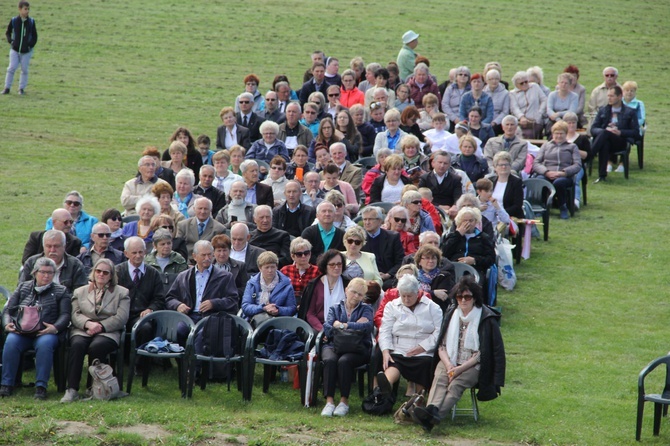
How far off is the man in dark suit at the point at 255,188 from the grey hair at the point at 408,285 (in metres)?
4.43

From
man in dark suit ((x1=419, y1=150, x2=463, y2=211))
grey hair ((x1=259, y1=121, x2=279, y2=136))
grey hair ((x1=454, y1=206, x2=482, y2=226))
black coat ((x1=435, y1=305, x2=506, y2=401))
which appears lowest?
black coat ((x1=435, y1=305, x2=506, y2=401))

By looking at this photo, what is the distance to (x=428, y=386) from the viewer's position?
11.3 m

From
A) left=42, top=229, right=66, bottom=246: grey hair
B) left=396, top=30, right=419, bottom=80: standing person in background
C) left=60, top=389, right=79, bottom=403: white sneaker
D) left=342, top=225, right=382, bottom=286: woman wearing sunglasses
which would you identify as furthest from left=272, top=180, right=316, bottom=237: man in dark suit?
left=396, top=30, right=419, bottom=80: standing person in background

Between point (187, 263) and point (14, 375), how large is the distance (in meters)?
2.82

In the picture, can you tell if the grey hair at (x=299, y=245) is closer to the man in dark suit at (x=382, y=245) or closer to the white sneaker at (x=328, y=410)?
the man in dark suit at (x=382, y=245)

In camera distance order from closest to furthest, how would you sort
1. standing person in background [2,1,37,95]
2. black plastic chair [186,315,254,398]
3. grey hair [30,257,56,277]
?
black plastic chair [186,315,254,398] < grey hair [30,257,56,277] < standing person in background [2,1,37,95]

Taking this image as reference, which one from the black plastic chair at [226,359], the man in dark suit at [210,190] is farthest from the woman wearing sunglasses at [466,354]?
the man in dark suit at [210,190]

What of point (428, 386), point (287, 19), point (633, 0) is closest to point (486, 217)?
point (428, 386)

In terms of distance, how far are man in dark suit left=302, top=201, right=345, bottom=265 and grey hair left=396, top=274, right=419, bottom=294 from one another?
88.4 inches

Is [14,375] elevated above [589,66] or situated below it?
below

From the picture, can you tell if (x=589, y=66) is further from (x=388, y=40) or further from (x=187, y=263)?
(x=187, y=263)

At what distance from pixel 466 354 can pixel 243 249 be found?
341 centimetres

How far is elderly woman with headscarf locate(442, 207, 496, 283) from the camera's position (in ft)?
44.8

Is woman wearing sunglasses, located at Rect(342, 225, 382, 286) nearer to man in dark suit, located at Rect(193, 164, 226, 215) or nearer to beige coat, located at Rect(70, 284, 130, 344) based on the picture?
beige coat, located at Rect(70, 284, 130, 344)
